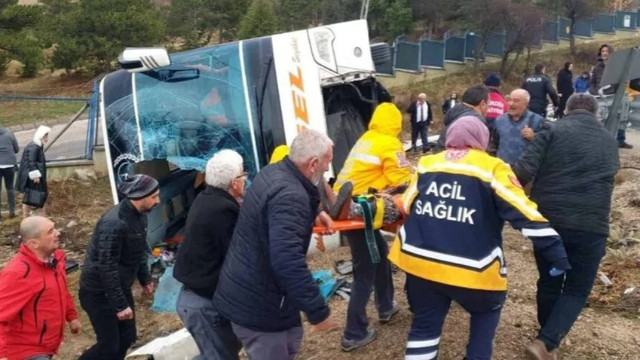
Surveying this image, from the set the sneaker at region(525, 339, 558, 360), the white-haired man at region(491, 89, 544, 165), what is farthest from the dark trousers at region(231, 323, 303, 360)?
the white-haired man at region(491, 89, 544, 165)

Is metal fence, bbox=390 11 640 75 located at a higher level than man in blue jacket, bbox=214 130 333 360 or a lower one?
lower

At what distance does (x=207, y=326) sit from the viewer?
3469 mm

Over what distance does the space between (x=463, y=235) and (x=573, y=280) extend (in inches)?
46.5

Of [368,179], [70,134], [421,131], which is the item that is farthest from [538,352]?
[70,134]

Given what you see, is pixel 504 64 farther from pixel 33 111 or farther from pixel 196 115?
pixel 196 115

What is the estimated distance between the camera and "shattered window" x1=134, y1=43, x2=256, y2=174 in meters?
6.40

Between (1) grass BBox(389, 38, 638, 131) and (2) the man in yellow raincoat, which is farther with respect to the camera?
(1) grass BBox(389, 38, 638, 131)

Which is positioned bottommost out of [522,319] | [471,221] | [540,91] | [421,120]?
[421,120]

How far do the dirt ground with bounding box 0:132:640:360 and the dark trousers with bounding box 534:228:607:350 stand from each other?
0.34 m

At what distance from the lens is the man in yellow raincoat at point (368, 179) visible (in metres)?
4.20

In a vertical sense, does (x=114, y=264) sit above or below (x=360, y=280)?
above

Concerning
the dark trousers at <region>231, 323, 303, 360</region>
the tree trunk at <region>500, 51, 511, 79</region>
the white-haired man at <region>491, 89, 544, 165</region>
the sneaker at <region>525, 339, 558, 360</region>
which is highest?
the white-haired man at <region>491, 89, 544, 165</region>

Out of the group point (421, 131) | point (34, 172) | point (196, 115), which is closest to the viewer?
point (196, 115)

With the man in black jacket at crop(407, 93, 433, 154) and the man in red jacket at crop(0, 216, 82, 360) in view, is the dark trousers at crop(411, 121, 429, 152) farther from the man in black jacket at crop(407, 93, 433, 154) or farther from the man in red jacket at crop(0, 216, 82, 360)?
the man in red jacket at crop(0, 216, 82, 360)
